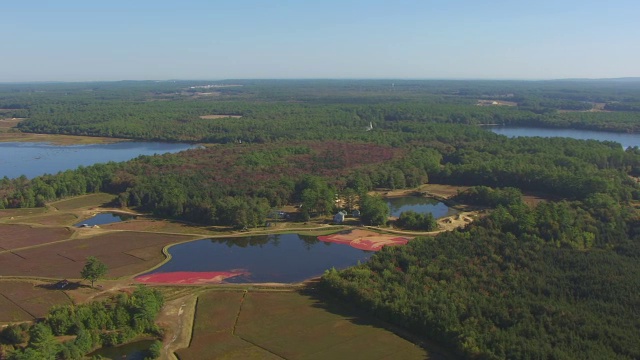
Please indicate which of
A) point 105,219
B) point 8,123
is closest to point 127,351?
point 105,219

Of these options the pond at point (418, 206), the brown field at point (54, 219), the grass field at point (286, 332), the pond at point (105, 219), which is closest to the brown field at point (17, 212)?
the brown field at point (54, 219)

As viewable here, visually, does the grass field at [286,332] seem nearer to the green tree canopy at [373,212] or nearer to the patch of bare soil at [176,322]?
the patch of bare soil at [176,322]

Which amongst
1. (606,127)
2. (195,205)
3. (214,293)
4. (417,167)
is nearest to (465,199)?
(417,167)

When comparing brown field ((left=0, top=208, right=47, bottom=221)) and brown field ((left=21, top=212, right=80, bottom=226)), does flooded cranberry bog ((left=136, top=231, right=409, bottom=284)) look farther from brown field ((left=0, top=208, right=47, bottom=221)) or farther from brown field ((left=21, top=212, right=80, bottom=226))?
brown field ((left=0, top=208, right=47, bottom=221))

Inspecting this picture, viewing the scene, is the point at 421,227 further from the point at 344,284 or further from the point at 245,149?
the point at 245,149

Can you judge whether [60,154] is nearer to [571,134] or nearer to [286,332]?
[286,332]
